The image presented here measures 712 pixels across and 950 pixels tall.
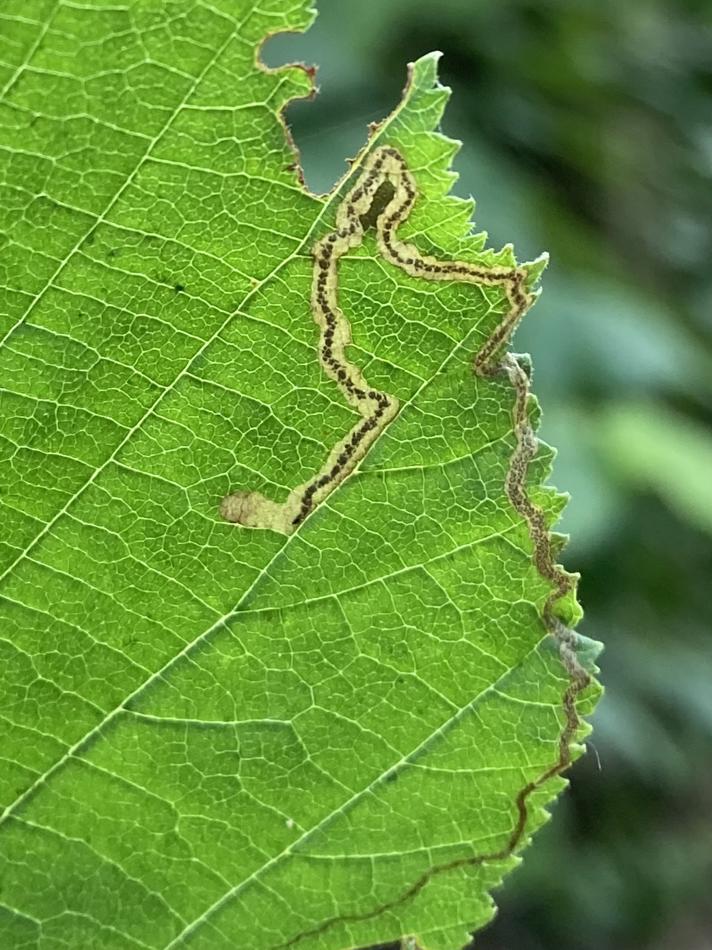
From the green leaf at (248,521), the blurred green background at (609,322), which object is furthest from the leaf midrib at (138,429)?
the blurred green background at (609,322)

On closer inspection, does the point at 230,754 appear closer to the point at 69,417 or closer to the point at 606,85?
the point at 69,417

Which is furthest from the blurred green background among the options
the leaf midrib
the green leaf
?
the leaf midrib

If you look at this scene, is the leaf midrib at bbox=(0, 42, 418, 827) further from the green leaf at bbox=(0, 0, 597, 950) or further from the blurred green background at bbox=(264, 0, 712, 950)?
the blurred green background at bbox=(264, 0, 712, 950)

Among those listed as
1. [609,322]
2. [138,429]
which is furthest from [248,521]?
[609,322]

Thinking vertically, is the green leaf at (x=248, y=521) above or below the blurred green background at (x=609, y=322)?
above

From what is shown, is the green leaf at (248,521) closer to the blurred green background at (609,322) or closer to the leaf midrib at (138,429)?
the leaf midrib at (138,429)

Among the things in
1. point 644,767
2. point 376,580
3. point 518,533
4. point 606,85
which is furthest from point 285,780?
point 606,85
